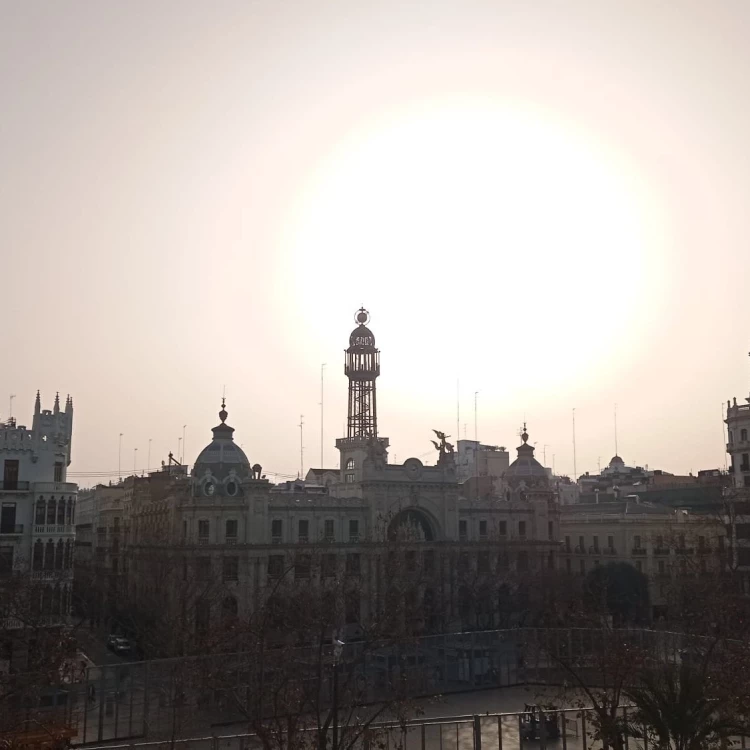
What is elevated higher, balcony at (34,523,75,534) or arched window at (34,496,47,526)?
arched window at (34,496,47,526)

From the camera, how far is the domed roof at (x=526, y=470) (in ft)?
307

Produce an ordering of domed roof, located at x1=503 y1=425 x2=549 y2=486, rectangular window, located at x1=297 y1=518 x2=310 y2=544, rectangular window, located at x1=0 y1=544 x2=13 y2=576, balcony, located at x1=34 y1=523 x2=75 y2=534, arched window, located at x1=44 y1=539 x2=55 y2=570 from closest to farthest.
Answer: rectangular window, located at x1=0 y1=544 x2=13 y2=576 → arched window, located at x1=44 y1=539 x2=55 y2=570 → balcony, located at x1=34 y1=523 x2=75 y2=534 → rectangular window, located at x1=297 y1=518 x2=310 y2=544 → domed roof, located at x1=503 y1=425 x2=549 y2=486

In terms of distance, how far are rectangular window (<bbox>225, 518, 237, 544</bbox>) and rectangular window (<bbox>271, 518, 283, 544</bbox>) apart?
355 cm

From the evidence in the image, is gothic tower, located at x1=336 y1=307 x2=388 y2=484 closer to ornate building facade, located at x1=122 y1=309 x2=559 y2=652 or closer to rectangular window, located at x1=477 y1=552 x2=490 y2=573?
ornate building facade, located at x1=122 y1=309 x2=559 y2=652

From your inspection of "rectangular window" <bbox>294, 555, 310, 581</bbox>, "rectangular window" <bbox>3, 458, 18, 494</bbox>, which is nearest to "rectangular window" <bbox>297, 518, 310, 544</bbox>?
"rectangular window" <bbox>294, 555, 310, 581</bbox>

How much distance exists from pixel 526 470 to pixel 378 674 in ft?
156

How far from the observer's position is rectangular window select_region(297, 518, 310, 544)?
251 feet

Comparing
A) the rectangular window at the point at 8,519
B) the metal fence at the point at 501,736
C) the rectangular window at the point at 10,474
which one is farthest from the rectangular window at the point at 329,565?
the metal fence at the point at 501,736

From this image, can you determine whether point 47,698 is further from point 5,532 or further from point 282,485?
point 282,485

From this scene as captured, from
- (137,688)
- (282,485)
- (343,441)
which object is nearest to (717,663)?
(137,688)

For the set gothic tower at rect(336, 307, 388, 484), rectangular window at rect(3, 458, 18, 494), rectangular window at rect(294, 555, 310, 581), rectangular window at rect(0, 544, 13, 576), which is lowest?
rectangular window at rect(294, 555, 310, 581)

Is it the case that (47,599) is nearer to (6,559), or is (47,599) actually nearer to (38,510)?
→ (6,559)

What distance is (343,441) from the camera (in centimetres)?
9444

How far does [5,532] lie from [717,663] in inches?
1774
